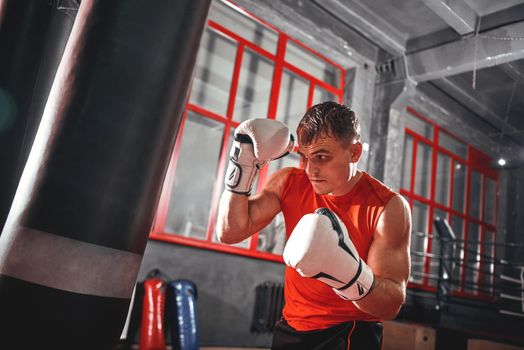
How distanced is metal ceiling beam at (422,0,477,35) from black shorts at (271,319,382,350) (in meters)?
3.85

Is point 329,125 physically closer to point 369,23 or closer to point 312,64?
point 369,23

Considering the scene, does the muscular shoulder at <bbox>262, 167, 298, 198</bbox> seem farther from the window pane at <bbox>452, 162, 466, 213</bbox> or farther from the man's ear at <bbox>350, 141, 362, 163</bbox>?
the window pane at <bbox>452, 162, 466, 213</bbox>

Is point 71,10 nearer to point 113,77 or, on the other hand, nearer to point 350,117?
point 113,77

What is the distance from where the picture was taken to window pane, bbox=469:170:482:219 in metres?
7.93

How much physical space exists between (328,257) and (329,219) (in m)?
0.13

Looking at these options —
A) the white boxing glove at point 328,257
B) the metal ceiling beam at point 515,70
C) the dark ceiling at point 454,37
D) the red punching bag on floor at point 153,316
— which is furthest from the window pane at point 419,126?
the white boxing glove at point 328,257

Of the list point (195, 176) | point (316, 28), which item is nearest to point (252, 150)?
point (316, 28)

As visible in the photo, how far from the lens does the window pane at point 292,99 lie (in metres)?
6.66

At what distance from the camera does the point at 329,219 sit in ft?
4.44

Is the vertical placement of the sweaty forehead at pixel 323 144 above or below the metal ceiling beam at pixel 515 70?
below

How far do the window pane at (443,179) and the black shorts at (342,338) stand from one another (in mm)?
6828

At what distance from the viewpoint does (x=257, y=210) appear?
1825 mm

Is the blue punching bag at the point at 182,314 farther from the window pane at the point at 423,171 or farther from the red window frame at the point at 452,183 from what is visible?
the window pane at the point at 423,171

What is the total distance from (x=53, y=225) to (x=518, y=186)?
7.99 meters
